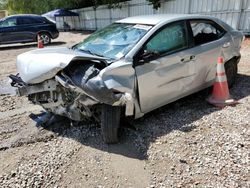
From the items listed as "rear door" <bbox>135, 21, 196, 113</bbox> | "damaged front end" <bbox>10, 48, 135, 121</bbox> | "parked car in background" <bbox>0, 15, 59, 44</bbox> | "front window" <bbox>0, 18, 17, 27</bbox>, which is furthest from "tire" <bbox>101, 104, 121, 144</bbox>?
"front window" <bbox>0, 18, 17, 27</bbox>

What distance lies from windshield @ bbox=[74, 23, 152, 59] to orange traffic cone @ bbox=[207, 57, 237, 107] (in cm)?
157

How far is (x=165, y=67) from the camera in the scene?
13.9ft

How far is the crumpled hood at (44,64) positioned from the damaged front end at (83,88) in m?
0.02

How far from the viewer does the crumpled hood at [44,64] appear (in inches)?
146

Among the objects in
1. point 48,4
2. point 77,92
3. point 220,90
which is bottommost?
point 220,90

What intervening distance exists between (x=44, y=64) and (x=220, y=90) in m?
3.06

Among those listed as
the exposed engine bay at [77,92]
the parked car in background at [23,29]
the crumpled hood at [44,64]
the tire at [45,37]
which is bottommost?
the tire at [45,37]

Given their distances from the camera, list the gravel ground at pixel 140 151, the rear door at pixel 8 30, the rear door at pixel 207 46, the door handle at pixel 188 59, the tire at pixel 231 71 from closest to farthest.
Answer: the gravel ground at pixel 140 151 < the door handle at pixel 188 59 < the rear door at pixel 207 46 < the tire at pixel 231 71 < the rear door at pixel 8 30

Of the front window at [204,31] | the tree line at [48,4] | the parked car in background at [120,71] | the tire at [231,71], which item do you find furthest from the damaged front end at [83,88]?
the tree line at [48,4]

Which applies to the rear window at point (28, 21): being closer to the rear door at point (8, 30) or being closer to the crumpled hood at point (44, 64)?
the rear door at point (8, 30)

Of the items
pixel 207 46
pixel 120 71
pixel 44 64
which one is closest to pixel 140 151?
pixel 120 71

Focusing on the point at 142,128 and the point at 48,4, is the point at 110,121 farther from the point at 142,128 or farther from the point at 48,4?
the point at 48,4

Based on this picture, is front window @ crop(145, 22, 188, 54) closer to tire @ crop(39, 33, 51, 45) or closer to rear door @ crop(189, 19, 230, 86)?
rear door @ crop(189, 19, 230, 86)

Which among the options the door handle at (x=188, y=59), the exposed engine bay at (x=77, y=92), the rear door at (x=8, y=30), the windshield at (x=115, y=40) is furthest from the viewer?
the rear door at (x=8, y=30)
